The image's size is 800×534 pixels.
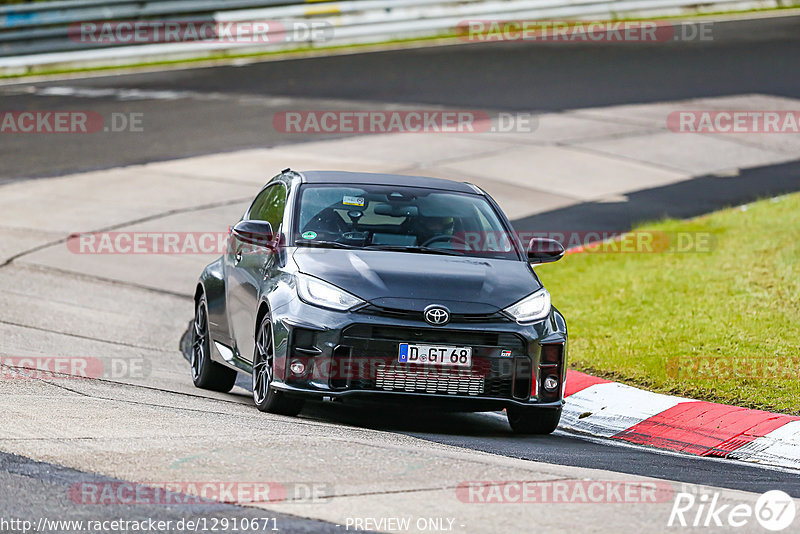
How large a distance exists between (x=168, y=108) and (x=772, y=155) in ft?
34.0

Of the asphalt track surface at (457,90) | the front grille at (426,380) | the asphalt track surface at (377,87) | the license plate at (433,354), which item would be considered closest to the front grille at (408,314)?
the license plate at (433,354)

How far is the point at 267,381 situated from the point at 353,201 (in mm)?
1443

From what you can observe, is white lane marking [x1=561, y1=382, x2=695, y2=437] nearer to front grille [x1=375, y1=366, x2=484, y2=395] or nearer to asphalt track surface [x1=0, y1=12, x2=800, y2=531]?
asphalt track surface [x1=0, y1=12, x2=800, y2=531]

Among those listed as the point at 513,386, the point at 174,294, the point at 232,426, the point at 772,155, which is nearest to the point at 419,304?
the point at 513,386

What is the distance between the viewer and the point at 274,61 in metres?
28.9

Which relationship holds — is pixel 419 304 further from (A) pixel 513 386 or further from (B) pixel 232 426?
(B) pixel 232 426

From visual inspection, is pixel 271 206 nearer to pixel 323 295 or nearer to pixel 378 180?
pixel 378 180

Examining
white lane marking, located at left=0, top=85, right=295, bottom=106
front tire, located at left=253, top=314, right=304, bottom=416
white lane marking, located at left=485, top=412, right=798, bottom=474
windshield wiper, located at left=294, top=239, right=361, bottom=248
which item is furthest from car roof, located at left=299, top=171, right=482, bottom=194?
white lane marking, located at left=0, top=85, right=295, bottom=106

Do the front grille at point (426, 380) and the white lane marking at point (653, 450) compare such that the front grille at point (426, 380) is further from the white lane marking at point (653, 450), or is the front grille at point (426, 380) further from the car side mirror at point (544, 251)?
the car side mirror at point (544, 251)

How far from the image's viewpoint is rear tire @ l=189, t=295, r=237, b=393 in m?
9.95

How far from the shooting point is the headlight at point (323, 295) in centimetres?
793

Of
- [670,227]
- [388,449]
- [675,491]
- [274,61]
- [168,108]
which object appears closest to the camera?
[675,491]

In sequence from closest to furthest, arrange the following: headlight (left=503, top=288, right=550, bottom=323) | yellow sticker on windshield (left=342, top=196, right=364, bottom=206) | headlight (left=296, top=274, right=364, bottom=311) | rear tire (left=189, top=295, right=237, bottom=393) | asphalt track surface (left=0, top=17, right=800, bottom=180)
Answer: headlight (left=296, top=274, right=364, bottom=311) < headlight (left=503, top=288, right=550, bottom=323) < yellow sticker on windshield (left=342, top=196, right=364, bottom=206) < rear tire (left=189, top=295, right=237, bottom=393) < asphalt track surface (left=0, top=17, right=800, bottom=180)

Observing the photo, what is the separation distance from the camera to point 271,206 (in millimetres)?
9719
